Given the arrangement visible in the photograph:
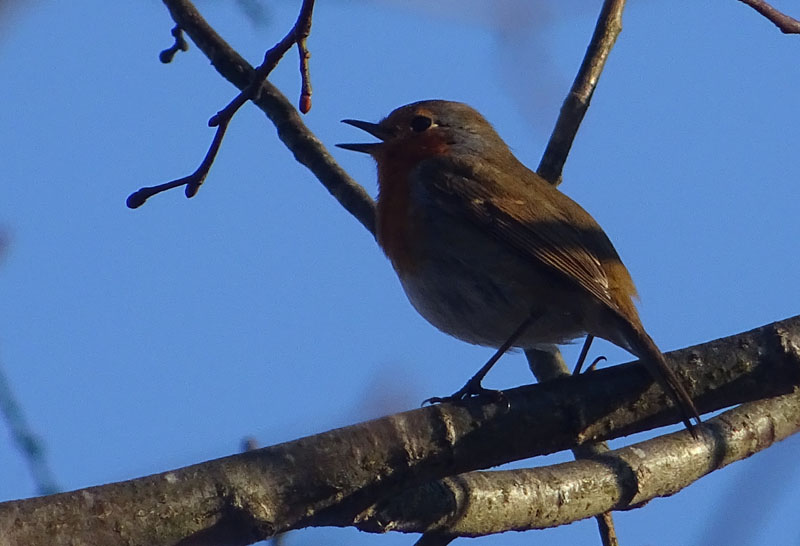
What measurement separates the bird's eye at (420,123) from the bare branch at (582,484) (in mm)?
2555

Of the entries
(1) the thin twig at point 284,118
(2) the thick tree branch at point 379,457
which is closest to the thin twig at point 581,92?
(1) the thin twig at point 284,118

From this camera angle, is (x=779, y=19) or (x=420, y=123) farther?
(x=420, y=123)

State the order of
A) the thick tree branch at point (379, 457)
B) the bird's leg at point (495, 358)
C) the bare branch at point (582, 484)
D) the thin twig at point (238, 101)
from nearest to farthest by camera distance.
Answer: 1. the thick tree branch at point (379, 457)
2. the thin twig at point (238, 101)
3. the bare branch at point (582, 484)
4. the bird's leg at point (495, 358)

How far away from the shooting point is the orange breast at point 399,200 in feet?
17.9

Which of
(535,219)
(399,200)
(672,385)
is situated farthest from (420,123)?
(672,385)

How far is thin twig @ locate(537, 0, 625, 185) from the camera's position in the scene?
6.00 metres

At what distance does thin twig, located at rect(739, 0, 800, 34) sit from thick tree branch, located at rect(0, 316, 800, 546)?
105 centimetres

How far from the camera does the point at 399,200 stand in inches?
226

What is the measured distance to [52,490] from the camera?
340 centimetres

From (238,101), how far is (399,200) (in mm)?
2299

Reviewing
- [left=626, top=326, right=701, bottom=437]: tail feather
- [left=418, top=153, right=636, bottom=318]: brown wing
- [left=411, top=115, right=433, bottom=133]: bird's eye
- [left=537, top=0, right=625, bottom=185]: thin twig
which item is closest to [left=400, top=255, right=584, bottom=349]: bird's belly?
[left=418, top=153, right=636, bottom=318]: brown wing

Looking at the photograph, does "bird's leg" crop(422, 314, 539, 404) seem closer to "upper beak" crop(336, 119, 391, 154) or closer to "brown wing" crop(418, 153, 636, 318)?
"brown wing" crop(418, 153, 636, 318)

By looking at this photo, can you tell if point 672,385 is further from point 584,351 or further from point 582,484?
point 584,351

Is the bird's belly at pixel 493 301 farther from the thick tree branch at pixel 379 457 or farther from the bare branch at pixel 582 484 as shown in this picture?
the thick tree branch at pixel 379 457
